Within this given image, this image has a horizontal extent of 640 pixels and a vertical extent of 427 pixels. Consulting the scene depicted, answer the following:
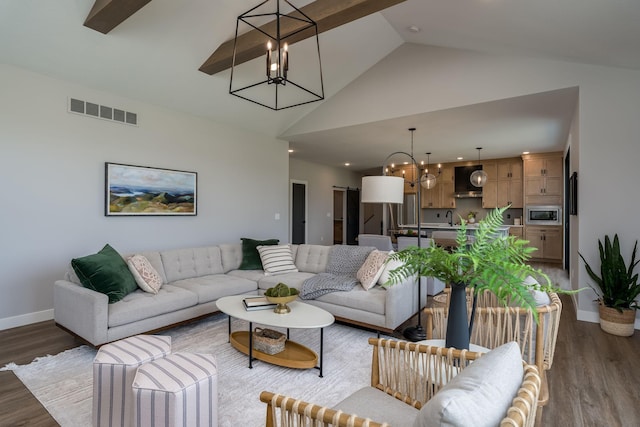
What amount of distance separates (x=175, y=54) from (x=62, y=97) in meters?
1.32

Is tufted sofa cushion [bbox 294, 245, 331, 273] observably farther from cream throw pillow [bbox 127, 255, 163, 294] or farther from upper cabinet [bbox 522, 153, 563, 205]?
upper cabinet [bbox 522, 153, 563, 205]

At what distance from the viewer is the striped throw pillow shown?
4.25m

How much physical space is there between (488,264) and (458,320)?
1.18 ft

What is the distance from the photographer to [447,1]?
3107mm

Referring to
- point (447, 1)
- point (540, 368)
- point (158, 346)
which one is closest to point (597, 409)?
point (540, 368)

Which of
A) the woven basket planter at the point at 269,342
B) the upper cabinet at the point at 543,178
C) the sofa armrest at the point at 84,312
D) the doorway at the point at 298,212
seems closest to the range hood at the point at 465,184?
the upper cabinet at the point at 543,178

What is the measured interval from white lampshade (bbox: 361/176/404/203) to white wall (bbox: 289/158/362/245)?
17.5 feet

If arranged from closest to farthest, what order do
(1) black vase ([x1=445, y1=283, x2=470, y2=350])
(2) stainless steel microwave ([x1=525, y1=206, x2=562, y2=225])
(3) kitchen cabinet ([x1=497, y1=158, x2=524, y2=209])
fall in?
(1) black vase ([x1=445, y1=283, x2=470, y2=350]), (2) stainless steel microwave ([x1=525, y1=206, x2=562, y2=225]), (3) kitchen cabinet ([x1=497, y1=158, x2=524, y2=209])

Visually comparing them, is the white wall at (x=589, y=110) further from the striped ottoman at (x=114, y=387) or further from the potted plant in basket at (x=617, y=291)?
the striped ottoman at (x=114, y=387)

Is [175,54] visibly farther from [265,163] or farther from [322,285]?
[322,285]

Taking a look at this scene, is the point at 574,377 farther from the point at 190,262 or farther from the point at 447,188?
the point at 447,188

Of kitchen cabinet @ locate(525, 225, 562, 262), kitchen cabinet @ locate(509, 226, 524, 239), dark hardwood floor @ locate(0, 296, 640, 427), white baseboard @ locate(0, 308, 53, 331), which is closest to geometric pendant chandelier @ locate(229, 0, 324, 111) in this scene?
dark hardwood floor @ locate(0, 296, 640, 427)

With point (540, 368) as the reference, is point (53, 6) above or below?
above

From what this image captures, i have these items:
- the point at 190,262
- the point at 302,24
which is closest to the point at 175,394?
the point at 190,262
